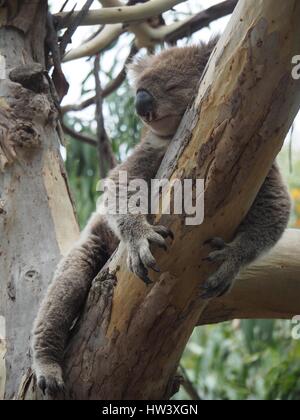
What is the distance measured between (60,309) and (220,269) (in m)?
0.64

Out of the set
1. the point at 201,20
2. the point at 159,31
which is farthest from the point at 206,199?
the point at 159,31

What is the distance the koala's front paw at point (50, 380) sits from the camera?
7.79ft

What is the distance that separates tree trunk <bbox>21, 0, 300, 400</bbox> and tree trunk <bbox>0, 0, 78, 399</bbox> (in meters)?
0.39

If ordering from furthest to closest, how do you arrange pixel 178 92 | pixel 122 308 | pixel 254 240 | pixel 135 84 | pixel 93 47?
pixel 93 47 < pixel 135 84 < pixel 178 92 < pixel 254 240 < pixel 122 308

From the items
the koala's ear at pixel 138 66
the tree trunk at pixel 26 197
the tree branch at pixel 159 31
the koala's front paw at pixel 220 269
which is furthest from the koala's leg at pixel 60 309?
the tree branch at pixel 159 31

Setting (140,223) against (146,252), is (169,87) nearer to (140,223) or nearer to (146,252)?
(140,223)

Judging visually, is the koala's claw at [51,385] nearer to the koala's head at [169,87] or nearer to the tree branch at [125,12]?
the koala's head at [169,87]

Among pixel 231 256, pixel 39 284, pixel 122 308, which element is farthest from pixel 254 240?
pixel 39 284

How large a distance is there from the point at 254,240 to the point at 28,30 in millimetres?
1601

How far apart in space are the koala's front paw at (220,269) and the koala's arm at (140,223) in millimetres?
175

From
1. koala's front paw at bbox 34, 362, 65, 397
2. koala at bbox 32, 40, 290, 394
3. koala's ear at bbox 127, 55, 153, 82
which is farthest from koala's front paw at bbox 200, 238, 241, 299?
koala's ear at bbox 127, 55, 153, 82

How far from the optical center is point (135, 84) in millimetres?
3061

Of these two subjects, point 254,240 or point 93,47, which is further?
point 93,47
